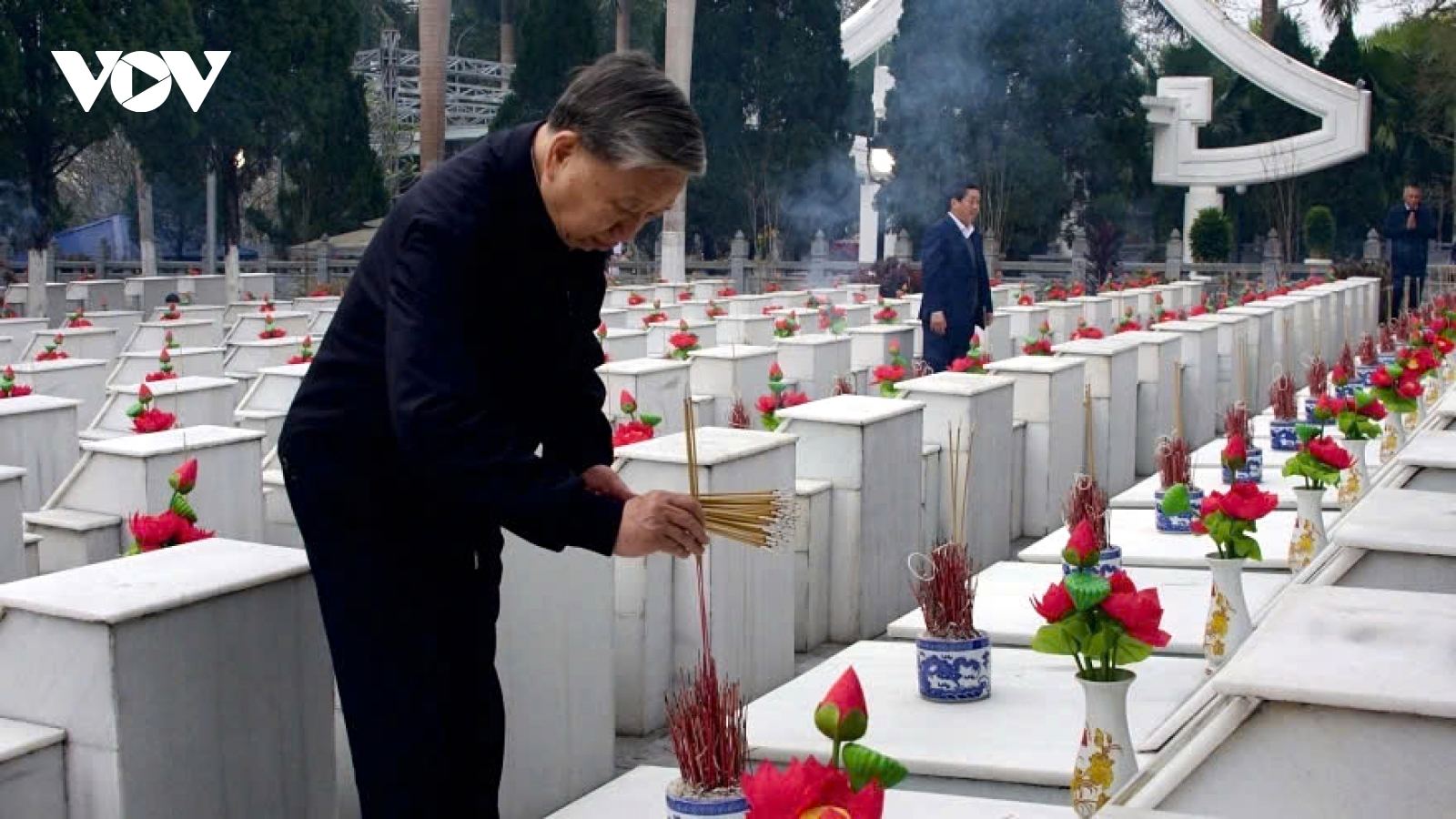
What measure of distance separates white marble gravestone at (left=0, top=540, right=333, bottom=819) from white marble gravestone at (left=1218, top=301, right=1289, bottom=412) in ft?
31.4

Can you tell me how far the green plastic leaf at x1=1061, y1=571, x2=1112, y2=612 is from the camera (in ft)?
8.43

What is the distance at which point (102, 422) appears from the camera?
8.57m

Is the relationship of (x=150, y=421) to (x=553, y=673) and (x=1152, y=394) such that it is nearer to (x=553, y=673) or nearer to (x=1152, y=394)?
(x=553, y=673)

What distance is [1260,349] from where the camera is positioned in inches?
478

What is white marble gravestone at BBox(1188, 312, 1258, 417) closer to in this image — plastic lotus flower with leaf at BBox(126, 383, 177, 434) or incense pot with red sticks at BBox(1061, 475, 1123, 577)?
plastic lotus flower with leaf at BBox(126, 383, 177, 434)

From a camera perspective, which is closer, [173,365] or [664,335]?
[173,365]

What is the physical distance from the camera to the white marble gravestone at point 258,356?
1123 cm

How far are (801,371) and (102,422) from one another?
3.99m

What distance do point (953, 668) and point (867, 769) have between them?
174 centimetres

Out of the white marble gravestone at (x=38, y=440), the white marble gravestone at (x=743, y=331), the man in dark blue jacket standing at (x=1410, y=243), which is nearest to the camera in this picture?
the white marble gravestone at (x=38, y=440)

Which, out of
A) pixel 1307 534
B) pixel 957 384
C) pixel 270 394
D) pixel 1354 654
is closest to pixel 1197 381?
pixel 957 384

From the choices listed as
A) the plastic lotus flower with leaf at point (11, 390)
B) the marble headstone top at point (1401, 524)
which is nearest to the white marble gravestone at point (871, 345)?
the plastic lotus flower with leaf at point (11, 390)

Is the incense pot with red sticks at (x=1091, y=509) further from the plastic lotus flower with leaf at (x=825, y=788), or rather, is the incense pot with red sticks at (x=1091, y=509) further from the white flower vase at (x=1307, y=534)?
the plastic lotus flower with leaf at (x=825, y=788)

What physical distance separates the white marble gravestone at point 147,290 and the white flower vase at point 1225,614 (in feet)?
62.3
